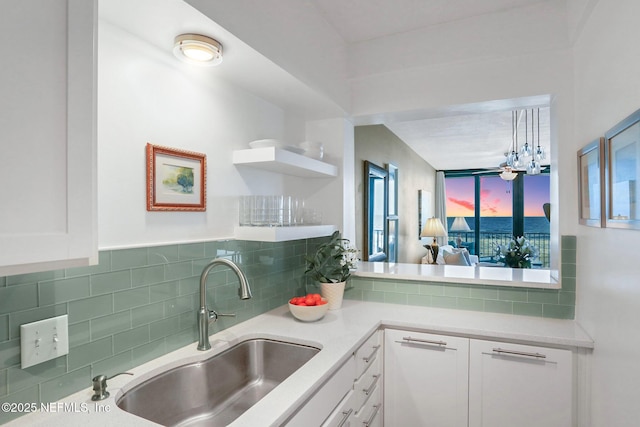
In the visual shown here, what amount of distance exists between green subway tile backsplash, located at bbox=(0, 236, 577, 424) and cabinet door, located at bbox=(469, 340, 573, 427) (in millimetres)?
373

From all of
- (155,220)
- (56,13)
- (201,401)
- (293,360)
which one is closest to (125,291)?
(155,220)

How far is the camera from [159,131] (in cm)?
143

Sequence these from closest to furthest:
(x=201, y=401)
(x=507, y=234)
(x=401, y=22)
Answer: (x=201, y=401), (x=401, y=22), (x=507, y=234)

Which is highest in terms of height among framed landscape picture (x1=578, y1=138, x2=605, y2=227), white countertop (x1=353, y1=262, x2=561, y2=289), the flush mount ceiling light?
the flush mount ceiling light

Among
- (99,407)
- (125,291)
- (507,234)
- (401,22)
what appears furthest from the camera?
(507,234)

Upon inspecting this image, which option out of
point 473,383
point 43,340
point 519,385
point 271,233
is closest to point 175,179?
point 271,233

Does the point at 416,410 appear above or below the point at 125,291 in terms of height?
below

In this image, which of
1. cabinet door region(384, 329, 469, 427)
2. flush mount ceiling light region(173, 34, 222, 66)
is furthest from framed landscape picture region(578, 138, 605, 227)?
flush mount ceiling light region(173, 34, 222, 66)

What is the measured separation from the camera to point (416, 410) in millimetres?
1895

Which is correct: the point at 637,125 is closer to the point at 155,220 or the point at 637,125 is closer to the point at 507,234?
the point at 155,220

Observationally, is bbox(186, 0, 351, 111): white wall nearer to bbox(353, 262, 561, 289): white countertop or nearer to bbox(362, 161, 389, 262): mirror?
bbox(353, 262, 561, 289): white countertop

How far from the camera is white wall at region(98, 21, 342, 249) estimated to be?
124 centimetres

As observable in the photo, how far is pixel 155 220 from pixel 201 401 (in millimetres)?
735

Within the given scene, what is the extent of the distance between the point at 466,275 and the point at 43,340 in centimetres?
207
